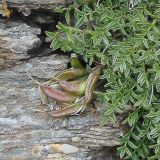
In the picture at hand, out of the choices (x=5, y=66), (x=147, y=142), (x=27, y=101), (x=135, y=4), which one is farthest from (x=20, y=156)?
(x=135, y=4)

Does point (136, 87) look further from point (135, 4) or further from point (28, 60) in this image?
point (28, 60)

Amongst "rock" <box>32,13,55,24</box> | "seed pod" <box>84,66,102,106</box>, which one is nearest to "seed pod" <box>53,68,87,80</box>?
"seed pod" <box>84,66,102,106</box>

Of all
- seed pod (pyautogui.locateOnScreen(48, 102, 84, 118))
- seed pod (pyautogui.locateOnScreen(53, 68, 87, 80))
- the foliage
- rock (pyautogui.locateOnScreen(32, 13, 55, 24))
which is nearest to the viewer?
the foliage

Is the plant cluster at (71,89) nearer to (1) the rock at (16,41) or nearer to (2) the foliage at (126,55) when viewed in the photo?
(2) the foliage at (126,55)

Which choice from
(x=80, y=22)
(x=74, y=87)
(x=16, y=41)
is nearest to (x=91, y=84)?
(x=74, y=87)

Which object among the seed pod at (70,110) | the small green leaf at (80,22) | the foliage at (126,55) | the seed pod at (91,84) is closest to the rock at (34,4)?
the foliage at (126,55)

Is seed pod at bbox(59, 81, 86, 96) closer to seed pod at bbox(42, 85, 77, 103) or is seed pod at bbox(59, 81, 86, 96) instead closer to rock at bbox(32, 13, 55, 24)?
seed pod at bbox(42, 85, 77, 103)

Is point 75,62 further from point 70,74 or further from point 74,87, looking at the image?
point 74,87
